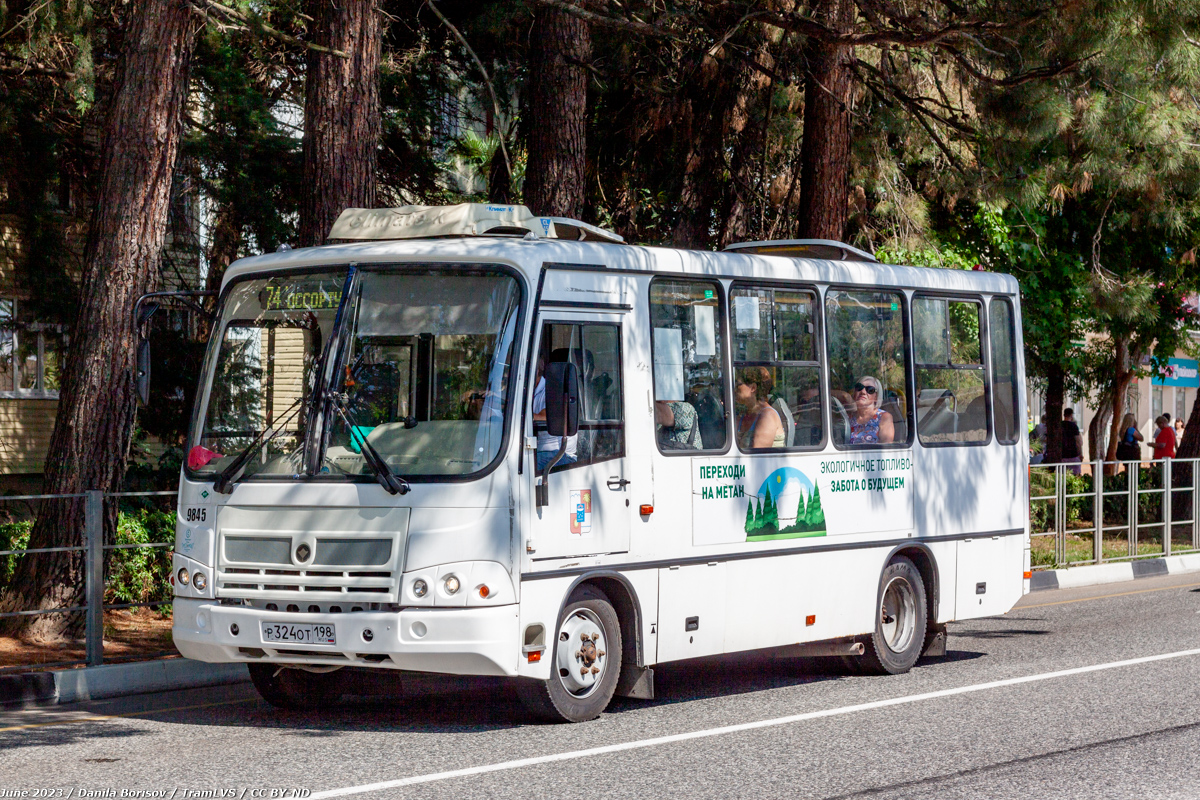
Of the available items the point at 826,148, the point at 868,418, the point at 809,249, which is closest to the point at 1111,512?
the point at 826,148

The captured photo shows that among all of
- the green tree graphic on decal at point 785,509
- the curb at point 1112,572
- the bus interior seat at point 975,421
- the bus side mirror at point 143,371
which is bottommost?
the curb at point 1112,572

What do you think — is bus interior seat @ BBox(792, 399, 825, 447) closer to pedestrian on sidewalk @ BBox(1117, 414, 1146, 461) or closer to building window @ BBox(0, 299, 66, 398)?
building window @ BBox(0, 299, 66, 398)

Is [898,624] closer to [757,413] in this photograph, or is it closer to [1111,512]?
[757,413]

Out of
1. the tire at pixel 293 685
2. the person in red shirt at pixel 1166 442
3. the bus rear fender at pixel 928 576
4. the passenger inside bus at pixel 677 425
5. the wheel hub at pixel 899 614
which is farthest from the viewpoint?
the person in red shirt at pixel 1166 442

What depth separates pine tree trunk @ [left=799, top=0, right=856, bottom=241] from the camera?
16375 millimetres

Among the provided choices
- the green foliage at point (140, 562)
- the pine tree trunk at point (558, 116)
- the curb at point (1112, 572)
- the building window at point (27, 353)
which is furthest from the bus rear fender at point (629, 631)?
the building window at point (27, 353)

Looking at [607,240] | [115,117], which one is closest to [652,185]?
[115,117]

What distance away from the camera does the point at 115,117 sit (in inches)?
502

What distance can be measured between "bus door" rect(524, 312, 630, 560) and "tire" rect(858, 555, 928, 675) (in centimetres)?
292

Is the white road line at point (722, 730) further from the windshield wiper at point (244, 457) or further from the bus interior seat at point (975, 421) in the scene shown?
the windshield wiper at point (244, 457)

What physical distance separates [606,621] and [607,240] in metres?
2.53

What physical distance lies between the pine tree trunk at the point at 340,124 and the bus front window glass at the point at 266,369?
4143mm

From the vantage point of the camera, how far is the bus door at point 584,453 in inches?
338

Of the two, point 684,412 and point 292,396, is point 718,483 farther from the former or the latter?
point 292,396
